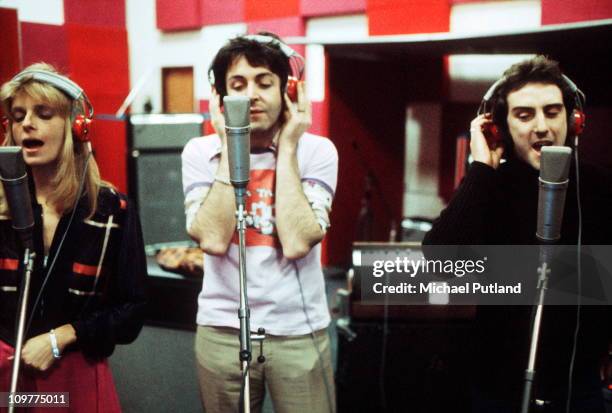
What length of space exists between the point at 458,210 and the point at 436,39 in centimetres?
167

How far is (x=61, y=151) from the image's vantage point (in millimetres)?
1437

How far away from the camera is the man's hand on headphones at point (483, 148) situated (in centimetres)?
138

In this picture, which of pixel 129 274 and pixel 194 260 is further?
pixel 194 260

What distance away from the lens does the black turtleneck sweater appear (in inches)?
51.6

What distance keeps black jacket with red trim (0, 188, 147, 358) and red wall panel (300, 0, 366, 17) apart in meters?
3.66

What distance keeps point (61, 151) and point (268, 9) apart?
3.86 meters

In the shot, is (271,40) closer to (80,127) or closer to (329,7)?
(80,127)

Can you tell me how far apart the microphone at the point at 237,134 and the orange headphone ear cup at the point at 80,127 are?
0.58 m

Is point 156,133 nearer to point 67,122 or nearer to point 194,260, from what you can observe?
point 194,260

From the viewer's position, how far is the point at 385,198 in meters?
5.59

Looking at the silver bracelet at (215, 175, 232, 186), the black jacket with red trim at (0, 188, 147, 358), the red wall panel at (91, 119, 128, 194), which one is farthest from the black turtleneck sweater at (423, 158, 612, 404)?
the red wall panel at (91, 119, 128, 194)

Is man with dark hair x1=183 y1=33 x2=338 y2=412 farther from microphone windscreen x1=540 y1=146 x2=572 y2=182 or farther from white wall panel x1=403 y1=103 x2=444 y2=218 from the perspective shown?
white wall panel x1=403 y1=103 x2=444 y2=218

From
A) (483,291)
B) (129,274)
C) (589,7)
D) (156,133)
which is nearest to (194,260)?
(156,133)

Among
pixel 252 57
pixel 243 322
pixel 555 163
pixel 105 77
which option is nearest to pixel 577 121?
pixel 555 163
